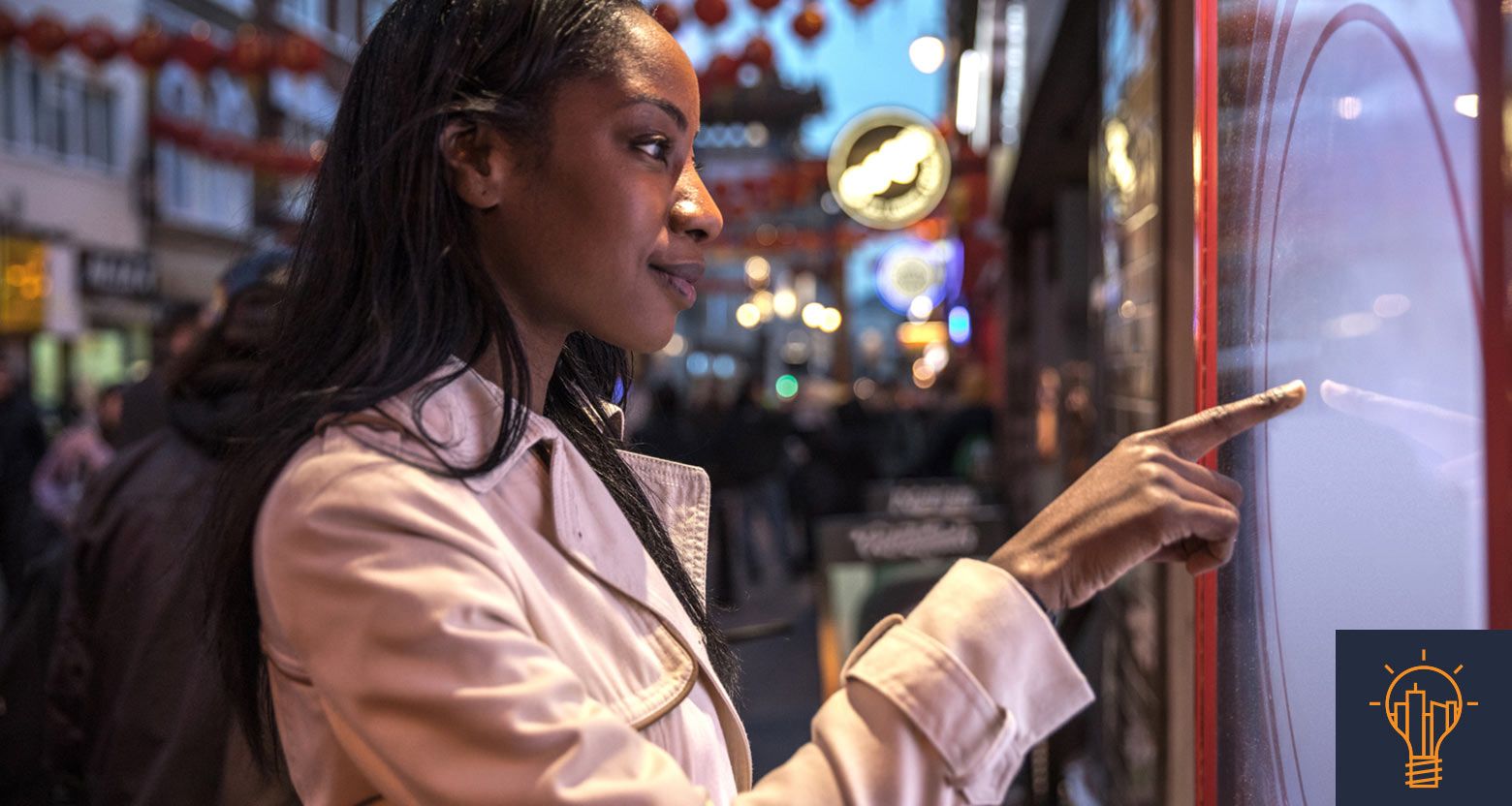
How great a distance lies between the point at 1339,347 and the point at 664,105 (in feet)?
2.39

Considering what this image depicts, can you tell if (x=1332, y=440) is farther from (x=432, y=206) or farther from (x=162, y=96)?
(x=162, y=96)

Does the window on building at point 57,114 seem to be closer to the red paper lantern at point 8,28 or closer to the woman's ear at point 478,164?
the red paper lantern at point 8,28

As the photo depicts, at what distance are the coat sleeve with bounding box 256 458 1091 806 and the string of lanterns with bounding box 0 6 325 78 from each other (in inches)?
429

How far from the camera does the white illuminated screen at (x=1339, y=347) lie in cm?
121

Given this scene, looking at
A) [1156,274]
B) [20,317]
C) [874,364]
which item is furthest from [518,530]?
[874,364]

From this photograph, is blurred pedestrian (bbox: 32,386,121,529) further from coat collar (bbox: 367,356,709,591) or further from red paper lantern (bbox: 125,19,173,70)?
coat collar (bbox: 367,356,709,591)

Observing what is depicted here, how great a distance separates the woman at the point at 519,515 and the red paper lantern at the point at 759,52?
31.2 feet

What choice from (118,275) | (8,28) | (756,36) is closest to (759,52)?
(756,36)

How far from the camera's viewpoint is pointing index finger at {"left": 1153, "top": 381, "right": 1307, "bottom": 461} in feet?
3.85

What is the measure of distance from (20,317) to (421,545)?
426 inches

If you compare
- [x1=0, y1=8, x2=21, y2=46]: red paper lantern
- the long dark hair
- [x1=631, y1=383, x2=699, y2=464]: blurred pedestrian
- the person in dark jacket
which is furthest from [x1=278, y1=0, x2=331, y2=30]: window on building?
the long dark hair

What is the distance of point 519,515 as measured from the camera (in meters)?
1.25

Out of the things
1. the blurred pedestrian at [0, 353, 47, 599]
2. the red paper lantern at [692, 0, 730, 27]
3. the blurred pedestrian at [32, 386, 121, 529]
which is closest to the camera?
the blurred pedestrian at [0, 353, 47, 599]

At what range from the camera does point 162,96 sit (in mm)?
21156
